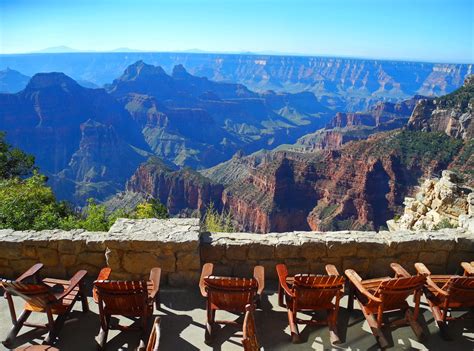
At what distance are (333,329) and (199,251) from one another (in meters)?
2.09

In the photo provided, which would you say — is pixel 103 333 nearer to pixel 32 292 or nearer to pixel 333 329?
pixel 32 292

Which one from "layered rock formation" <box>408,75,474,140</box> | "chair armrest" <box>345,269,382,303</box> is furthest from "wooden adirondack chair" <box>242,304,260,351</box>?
"layered rock formation" <box>408,75,474,140</box>

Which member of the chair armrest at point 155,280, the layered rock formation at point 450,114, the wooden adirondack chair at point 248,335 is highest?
the wooden adirondack chair at point 248,335

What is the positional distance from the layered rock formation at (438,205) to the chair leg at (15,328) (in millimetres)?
9669

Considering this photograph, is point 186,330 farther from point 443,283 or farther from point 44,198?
point 44,198

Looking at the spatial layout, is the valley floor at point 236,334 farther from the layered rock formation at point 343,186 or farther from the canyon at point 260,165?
the layered rock formation at point 343,186

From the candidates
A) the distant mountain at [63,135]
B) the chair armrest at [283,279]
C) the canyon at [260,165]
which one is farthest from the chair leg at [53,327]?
the distant mountain at [63,135]

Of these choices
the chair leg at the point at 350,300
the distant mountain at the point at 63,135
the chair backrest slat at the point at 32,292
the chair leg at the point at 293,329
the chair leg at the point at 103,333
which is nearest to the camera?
the chair backrest slat at the point at 32,292

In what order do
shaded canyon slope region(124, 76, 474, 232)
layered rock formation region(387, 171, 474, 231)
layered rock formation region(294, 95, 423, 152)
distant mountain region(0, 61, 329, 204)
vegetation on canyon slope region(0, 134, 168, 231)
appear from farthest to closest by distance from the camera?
layered rock formation region(294, 95, 423, 152) → distant mountain region(0, 61, 329, 204) → shaded canyon slope region(124, 76, 474, 232) → layered rock formation region(387, 171, 474, 231) → vegetation on canyon slope region(0, 134, 168, 231)

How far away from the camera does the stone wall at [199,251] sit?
5434 millimetres

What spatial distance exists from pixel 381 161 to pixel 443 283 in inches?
2404

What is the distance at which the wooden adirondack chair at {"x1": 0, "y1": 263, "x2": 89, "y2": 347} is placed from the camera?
3.99 metres

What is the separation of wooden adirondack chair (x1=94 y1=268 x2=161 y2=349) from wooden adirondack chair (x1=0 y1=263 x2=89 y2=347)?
0.43 metres

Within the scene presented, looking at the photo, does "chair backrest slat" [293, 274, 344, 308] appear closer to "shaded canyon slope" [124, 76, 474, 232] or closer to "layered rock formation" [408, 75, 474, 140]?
"shaded canyon slope" [124, 76, 474, 232]
